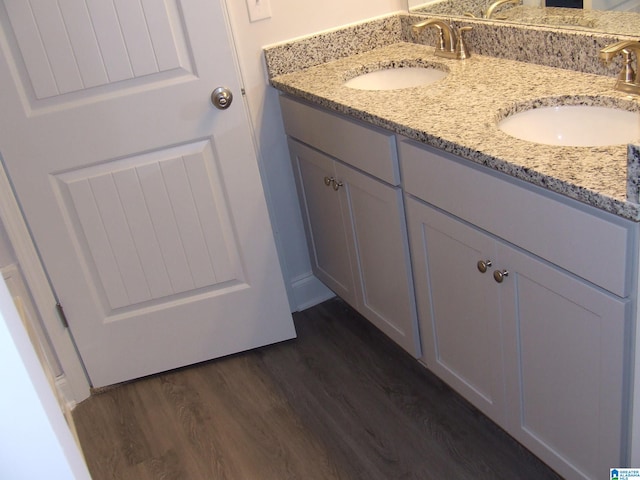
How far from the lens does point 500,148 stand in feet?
4.70

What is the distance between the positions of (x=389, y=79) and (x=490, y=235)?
94 cm

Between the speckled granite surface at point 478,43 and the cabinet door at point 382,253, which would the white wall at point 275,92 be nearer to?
the speckled granite surface at point 478,43

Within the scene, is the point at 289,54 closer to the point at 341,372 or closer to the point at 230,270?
the point at 230,270

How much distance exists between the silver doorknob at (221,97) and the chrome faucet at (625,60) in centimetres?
105

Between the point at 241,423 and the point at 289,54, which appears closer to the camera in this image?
the point at 241,423

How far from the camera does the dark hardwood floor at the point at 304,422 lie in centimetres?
188

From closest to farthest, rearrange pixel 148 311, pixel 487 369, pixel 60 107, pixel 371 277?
pixel 487 369, pixel 60 107, pixel 371 277, pixel 148 311

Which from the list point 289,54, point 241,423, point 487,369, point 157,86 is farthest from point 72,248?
point 487,369

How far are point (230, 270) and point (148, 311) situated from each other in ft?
1.01

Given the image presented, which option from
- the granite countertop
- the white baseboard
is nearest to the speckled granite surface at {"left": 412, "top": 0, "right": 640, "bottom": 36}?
the granite countertop

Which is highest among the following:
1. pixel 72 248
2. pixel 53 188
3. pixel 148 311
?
pixel 53 188

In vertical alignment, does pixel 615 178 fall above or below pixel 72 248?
above

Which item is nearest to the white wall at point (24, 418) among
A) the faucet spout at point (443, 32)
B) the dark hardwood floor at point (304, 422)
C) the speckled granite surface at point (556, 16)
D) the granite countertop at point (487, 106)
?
the granite countertop at point (487, 106)

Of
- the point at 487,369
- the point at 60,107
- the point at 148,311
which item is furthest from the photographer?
the point at 148,311
